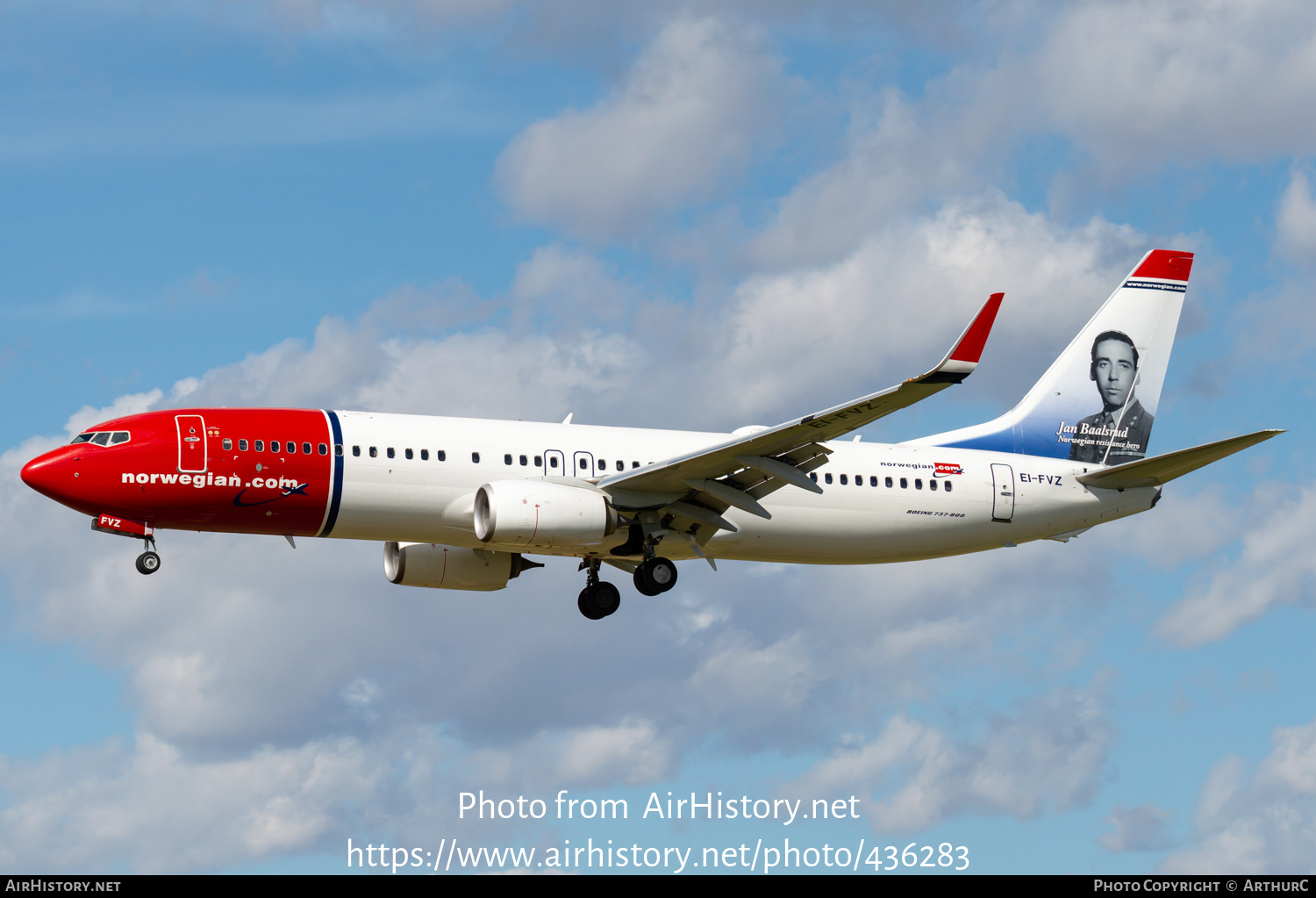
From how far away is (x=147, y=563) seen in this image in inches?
1635

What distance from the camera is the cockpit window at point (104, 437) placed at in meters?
40.9

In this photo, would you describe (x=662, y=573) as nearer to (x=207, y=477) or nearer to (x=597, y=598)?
(x=597, y=598)

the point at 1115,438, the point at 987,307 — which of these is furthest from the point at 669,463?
the point at 1115,438

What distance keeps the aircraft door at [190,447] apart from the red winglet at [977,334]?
61.0 feet

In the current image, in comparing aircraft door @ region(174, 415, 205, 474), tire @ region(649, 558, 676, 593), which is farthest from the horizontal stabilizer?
aircraft door @ region(174, 415, 205, 474)

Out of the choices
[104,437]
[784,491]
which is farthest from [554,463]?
[104,437]

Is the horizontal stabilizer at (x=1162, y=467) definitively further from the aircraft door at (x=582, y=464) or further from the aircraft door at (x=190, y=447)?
the aircraft door at (x=190, y=447)

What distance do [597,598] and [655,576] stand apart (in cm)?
300

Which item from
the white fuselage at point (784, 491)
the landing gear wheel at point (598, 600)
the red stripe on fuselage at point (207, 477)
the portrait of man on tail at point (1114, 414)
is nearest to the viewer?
the red stripe on fuselage at point (207, 477)

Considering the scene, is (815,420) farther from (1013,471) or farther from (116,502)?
(116,502)

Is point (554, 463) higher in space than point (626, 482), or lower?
higher

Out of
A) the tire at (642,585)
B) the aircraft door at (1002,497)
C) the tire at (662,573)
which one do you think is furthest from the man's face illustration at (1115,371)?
the tire at (642,585)

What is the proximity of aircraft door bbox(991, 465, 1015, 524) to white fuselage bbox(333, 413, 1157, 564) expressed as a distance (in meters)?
0.04

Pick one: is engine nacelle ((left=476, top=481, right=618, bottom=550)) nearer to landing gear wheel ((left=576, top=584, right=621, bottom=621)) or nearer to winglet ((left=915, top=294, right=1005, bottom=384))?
landing gear wheel ((left=576, top=584, right=621, bottom=621))
